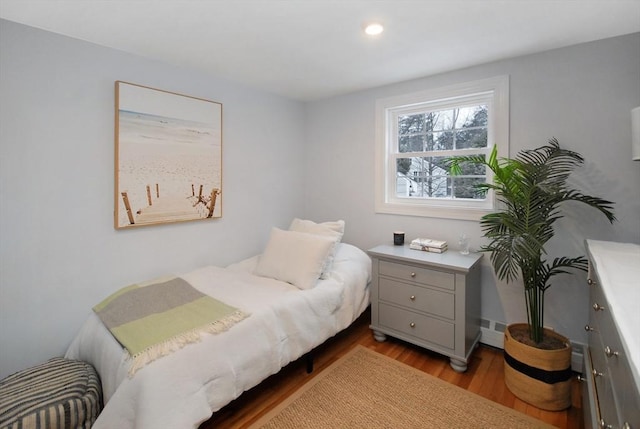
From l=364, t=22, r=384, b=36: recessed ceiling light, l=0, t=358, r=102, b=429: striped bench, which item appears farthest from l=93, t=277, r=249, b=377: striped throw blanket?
l=364, t=22, r=384, b=36: recessed ceiling light

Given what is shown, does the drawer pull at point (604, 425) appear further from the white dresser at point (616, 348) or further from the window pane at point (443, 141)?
the window pane at point (443, 141)

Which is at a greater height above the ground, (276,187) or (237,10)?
(237,10)

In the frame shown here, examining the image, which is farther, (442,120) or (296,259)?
(442,120)

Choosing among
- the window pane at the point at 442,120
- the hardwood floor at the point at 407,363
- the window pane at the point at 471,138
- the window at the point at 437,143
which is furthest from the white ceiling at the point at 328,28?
the hardwood floor at the point at 407,363

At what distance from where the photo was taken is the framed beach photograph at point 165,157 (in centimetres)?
228

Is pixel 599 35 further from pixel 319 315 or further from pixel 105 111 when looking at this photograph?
pixel 105 111

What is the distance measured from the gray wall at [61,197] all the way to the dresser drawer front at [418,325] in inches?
70.9

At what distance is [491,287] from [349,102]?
2.29m

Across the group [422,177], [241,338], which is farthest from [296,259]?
[422,177]

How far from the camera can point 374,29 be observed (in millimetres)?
1912

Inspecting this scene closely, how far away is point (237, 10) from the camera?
1726 millimetres

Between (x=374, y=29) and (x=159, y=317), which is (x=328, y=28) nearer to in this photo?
(x=374, y=29)

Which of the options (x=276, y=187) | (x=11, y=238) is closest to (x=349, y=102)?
(x=276, y=187)

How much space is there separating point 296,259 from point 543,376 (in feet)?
5.86
